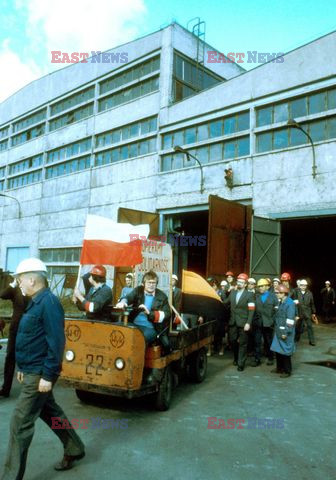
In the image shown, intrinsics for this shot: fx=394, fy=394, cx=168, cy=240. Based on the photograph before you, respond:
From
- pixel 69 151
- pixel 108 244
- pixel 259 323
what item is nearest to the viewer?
pixel 108 244

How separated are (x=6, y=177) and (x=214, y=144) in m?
22.8

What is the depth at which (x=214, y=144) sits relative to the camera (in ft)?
62.4

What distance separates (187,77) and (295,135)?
8930mm

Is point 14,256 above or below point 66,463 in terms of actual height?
above

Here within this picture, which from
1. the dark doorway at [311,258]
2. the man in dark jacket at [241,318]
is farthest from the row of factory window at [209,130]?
the man in dark jacket at [241,318]

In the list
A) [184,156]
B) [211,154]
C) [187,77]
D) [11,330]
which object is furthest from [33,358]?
[187,77]

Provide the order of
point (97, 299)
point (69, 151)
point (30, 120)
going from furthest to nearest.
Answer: point (30, 120) < point (69, 151) < point (97, 299)

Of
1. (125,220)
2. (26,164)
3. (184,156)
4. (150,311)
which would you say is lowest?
(150,311)

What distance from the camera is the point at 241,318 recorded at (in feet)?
29.6

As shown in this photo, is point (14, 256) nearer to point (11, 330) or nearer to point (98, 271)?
point (11, 330)

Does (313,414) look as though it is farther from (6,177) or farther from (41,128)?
(6,177)

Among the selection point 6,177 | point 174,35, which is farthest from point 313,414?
point 6,177

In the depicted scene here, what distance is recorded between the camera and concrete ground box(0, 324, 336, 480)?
3920mm

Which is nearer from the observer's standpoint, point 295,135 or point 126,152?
point 295,135
